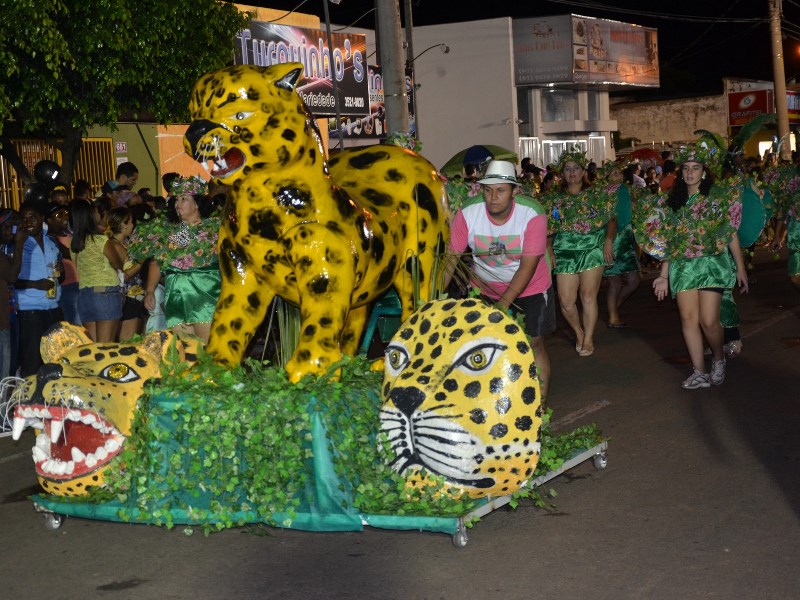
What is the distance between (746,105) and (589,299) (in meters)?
35.2

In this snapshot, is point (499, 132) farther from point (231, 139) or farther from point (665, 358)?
point (231, 139)

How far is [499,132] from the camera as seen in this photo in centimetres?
3266

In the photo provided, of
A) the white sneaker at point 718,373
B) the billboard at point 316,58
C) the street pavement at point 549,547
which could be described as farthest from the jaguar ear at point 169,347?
the billboard at point 316,58

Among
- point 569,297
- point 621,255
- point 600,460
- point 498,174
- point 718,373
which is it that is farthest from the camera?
point 621,255

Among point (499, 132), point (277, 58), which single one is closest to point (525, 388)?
point (277, 58)

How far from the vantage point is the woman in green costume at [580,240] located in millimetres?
10869

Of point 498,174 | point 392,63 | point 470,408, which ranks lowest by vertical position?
point 470,408

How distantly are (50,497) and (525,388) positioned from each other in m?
2.58

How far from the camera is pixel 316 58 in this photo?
896 inches

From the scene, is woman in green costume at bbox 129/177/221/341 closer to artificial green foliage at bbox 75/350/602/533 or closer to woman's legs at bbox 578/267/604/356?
artificial green foliage at bbox 75/350/602/533

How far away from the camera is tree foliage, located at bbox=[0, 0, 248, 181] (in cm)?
1178

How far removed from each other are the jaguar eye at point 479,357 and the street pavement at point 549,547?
0.85m

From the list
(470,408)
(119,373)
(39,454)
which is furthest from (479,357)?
(39,454)

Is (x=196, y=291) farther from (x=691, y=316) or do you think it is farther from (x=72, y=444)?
(x=691, y=316)
